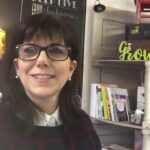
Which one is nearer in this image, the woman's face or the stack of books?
the woman's face

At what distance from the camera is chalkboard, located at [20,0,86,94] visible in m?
2.19

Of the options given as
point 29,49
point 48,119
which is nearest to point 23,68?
point 29,49

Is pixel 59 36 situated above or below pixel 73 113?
above

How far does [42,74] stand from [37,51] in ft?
0.23

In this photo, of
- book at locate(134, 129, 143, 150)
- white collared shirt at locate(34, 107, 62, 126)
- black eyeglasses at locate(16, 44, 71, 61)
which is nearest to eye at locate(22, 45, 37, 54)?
black eyeglasses at locate(16, 44, 71, 61)

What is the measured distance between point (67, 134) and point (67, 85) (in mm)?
194

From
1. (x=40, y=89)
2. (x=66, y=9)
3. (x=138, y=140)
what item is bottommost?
(x=138, y=140)

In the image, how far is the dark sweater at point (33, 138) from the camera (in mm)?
935

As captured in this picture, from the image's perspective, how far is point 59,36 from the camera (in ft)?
3.27

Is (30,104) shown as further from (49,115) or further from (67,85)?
(67,85)

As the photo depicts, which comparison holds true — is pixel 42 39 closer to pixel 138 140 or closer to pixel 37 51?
pixel 37 51

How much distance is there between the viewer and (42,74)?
0.92 metres

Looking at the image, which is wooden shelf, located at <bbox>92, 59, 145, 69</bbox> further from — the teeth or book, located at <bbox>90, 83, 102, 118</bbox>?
the teeth

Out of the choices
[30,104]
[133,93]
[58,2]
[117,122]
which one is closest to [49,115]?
[30,104]
